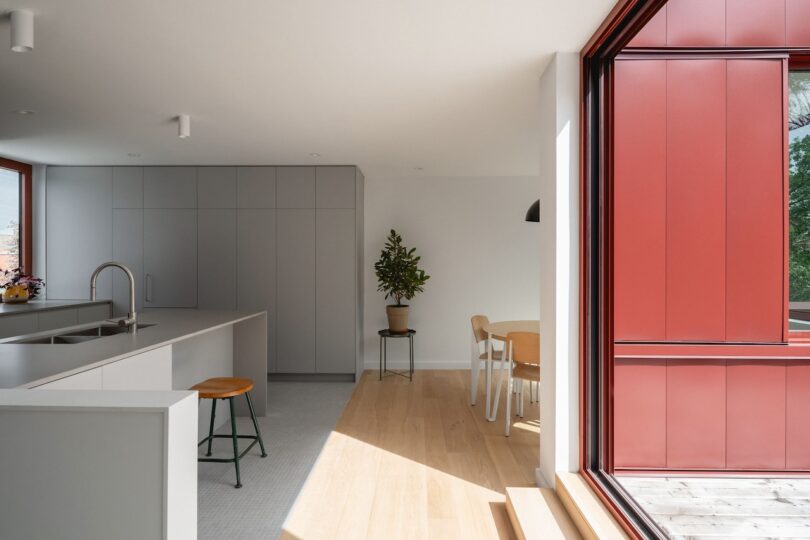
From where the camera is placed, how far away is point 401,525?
2518 mm

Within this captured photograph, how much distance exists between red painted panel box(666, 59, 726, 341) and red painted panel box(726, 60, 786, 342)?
5 cm

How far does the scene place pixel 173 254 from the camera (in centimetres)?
570

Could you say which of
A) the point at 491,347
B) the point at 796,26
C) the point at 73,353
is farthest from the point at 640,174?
the point at 73,353

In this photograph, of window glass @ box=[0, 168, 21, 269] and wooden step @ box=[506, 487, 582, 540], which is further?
window glass @ box=[0, 168, 21, 269]

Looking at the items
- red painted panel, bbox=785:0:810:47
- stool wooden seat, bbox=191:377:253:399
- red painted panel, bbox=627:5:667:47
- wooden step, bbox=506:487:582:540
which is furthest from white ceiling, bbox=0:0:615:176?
Result: wooden step, bbox=506:487:582:540

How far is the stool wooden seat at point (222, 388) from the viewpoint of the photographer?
9.72 feet

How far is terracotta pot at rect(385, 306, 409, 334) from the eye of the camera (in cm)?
580

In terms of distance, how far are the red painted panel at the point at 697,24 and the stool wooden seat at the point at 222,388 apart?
314 centimetres

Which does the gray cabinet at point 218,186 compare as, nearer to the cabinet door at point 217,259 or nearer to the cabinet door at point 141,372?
the cabinet door at point 217,259

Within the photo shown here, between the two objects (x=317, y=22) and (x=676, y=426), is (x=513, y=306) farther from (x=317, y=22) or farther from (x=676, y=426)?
(x=317, y=22)

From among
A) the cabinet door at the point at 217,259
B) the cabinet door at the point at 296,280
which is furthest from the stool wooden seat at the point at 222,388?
the cabinet door at the point at 217,259

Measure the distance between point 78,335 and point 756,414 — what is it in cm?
394

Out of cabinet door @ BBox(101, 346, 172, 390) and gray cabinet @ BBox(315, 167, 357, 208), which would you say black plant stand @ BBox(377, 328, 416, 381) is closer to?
gray cabinet @ BBox(315, 167, 357, 208)

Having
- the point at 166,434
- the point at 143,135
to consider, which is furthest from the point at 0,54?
the point at 166,434
